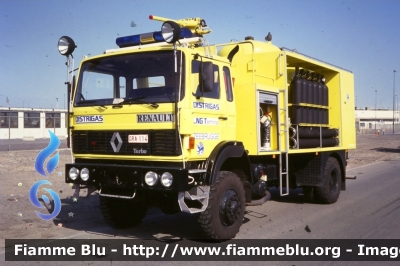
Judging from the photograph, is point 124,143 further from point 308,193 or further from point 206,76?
point 308,193

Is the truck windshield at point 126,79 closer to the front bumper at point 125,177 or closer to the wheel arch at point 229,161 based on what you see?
the front bumper at point 125,177

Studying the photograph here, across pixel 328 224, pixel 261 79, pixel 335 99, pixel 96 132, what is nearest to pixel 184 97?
pixel 96 132

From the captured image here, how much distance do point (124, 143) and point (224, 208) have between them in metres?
1.74

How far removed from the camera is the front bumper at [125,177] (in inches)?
223

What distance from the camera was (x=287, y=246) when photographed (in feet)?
20.7

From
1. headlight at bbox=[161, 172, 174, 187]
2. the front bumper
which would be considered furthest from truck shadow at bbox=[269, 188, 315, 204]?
headlight at bbox=[161, 172, 174, 187]

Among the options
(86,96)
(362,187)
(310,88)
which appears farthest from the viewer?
(362,187)

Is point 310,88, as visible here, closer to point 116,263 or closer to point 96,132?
point 96,132

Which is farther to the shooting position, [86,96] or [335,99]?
[335,99]

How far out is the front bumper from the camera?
5668 mm

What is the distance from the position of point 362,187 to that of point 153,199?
8.51 m

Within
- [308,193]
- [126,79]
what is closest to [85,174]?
[126,79]

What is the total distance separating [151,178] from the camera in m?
5.83

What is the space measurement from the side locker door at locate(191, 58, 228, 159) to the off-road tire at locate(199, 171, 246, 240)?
526 millimetres
